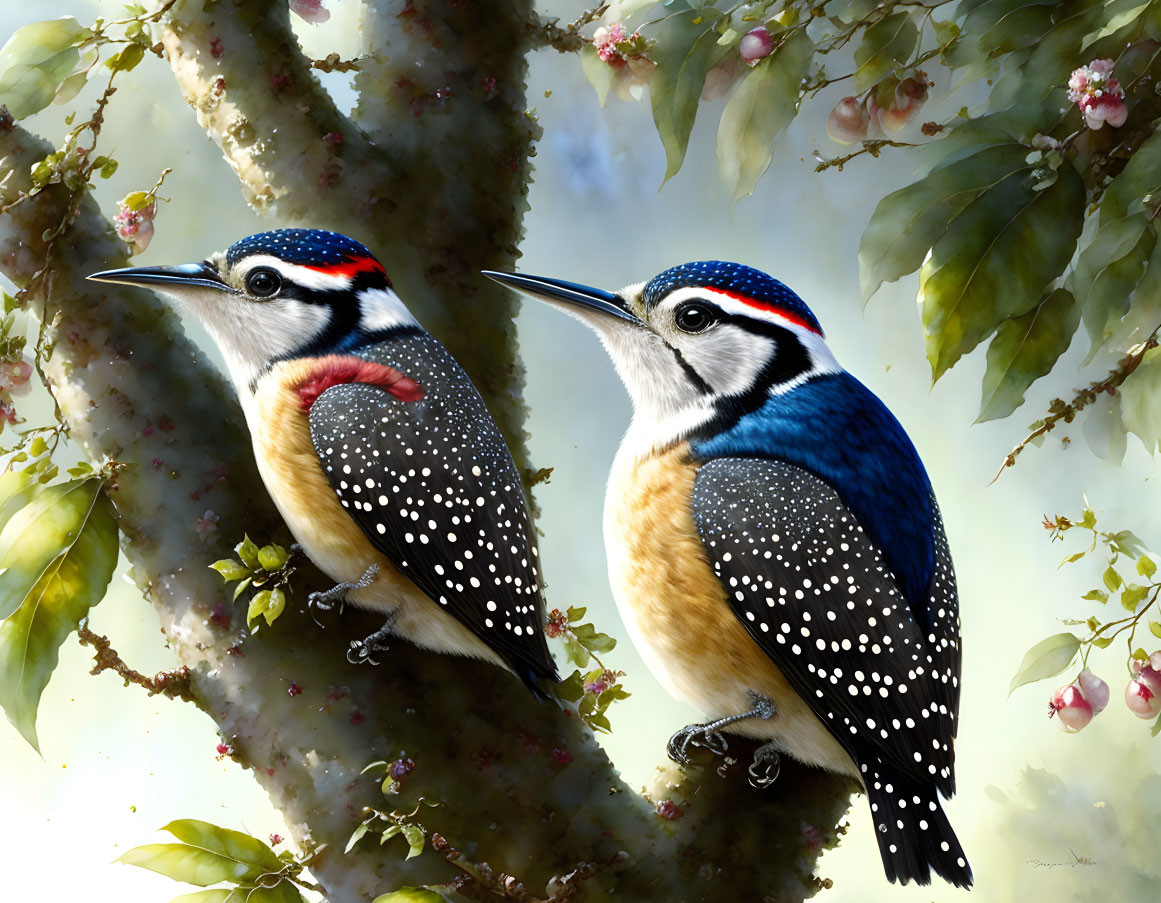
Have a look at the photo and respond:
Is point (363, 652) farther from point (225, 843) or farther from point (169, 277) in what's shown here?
point (169, 277)

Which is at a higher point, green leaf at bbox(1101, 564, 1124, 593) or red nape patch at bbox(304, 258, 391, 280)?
red nape patch at bbox(304, 258, 391, 280)

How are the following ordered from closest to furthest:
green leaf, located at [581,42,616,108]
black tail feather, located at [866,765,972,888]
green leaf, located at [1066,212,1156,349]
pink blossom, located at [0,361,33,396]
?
black tail feather, located at [866,765,972,888] < green leaf, located at [1066,212,1156,349] < pink blossom, located at [0,361,33,396] < green leaf, located at [581,42,616,108]

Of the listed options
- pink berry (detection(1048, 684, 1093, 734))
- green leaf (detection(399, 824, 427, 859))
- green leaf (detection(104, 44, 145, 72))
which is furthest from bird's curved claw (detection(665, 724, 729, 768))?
green leaf (detection(104, 44, 145, 72))

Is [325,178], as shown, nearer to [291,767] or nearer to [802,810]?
[291,767]

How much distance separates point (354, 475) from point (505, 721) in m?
0.25

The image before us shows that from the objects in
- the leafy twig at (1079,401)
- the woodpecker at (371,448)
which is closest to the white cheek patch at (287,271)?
the woodpecker at (371,448)

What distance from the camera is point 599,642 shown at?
3.49ft

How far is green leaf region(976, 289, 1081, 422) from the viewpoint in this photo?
1048mm

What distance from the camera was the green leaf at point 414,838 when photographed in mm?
898

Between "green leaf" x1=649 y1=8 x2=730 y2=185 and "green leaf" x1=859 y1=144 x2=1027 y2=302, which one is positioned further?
"green leaf" x1=649 y1=8 x2=730 y2=185

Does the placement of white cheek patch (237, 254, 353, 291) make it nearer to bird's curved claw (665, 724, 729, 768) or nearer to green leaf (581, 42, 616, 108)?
green leaf (581, 42, 616, 108)

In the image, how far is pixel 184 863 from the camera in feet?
3.05

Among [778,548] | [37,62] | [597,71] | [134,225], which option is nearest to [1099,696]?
[778,548]
